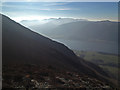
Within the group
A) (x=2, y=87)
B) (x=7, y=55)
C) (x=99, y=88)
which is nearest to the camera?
(x=2, y=87)

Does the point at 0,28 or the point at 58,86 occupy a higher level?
the point at 0,28

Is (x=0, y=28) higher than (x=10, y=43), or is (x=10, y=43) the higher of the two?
(x=0, y=28)

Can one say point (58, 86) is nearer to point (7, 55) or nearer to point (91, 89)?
point (91, 89)

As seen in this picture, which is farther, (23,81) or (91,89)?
(91,89)

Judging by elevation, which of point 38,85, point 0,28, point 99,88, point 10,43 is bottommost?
point 99,88

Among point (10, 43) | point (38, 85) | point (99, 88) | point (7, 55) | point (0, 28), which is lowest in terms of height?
point (99, 88)

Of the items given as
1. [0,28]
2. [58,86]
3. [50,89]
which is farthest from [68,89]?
[0,28]

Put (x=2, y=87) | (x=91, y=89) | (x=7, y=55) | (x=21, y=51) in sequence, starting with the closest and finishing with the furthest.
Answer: (x=2, y=87) < (x=91, y=89) < (x=7, y=55) < (x=21, y=51)

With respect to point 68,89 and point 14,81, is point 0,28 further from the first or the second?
point 68,89

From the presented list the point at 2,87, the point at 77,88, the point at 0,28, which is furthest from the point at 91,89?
the point at 0,28
